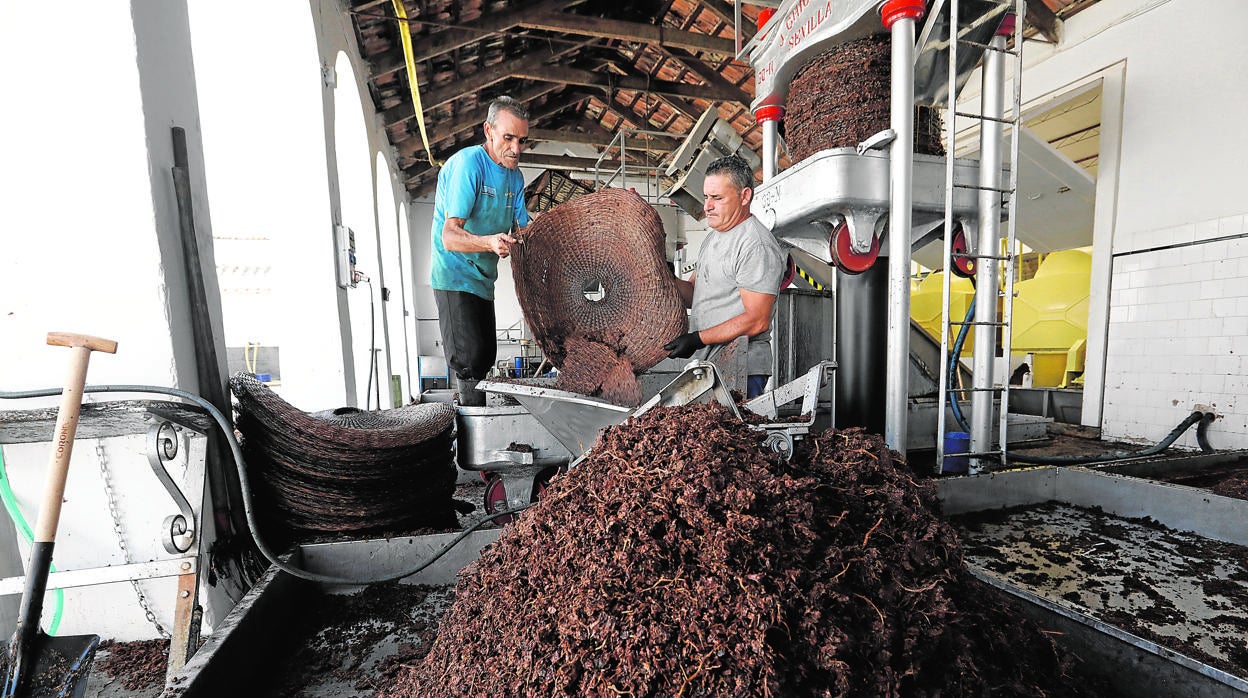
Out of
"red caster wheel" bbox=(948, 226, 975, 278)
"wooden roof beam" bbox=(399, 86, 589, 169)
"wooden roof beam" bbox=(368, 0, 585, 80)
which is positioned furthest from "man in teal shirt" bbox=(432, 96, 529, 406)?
"wooden roof beam" bbox=(399, 86, 589, 169)

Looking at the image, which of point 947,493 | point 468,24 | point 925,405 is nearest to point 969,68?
point 925,405

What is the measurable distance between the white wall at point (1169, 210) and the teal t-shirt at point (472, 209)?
404 centimetres

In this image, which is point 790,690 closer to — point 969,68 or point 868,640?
point 868,640

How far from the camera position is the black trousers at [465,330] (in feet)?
7.49

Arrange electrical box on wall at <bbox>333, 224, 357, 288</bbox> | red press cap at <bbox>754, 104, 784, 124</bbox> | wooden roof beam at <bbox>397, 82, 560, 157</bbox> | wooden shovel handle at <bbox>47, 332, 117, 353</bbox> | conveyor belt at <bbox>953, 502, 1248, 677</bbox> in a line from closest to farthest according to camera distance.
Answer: wooden shovel handle at <bbox>47, 332, 117, 353</bbox>, conveyor belt at <bbox>953, 502, 1248, 677</bbox>, red press cap at <bbox>754, 104, 784, 124</bbox>, electrical box on wall at <bbox>333, 224, 357, 288</bbox>, wooden roof beam at <bbox>397, 82, 560, 157</bbox>

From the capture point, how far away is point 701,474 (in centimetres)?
87

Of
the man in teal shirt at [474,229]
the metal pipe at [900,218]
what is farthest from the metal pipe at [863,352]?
the man in teal shirt at [474,229]

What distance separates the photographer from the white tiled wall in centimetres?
295

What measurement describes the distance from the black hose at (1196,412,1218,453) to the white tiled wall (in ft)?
0.10

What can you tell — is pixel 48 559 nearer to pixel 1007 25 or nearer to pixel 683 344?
pixel 683 344

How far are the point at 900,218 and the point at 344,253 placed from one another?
315 centimetres

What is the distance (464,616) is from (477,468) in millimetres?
990

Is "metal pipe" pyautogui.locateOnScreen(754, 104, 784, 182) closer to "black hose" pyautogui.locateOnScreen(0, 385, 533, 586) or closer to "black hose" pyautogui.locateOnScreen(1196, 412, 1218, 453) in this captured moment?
"black hose" pyautogui.locateOnScreen(0, 385, 533, 586)

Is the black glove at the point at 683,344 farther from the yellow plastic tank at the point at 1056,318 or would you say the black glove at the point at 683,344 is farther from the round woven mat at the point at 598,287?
the yellow plastic tank at the point at 1056,318
